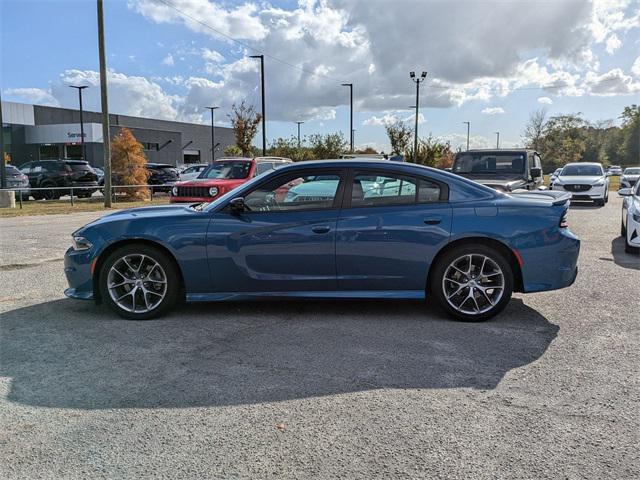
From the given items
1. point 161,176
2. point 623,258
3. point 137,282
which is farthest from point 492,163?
point 161,176

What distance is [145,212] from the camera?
565 centimetres

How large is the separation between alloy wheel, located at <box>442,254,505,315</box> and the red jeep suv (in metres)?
8.06

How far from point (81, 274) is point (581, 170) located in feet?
68.3

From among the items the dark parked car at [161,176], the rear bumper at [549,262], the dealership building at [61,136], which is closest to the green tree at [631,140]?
the dealership building at [61,136]

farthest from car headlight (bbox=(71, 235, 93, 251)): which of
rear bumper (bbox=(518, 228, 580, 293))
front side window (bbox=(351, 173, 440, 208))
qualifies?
rear bumper (bbox=(518, 228, 580, 293))

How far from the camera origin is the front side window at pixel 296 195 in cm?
532

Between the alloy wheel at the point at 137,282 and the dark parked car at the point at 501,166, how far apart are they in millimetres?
8157

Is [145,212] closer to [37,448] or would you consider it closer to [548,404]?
[37,448]

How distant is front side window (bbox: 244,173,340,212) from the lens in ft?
17.5

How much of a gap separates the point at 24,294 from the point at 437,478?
219 inches

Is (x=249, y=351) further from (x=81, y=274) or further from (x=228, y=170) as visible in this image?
(x=228, y=170)

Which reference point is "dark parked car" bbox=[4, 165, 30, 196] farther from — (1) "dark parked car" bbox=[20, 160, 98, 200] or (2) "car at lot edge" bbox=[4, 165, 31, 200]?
(1) "dark parked car" bbox=[20, 160, 98, 200]

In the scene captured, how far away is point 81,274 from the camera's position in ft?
17.5

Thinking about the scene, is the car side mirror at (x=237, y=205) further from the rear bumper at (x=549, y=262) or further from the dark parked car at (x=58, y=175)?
the dark parked car at (x=58, y=175)
